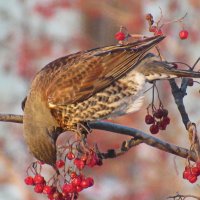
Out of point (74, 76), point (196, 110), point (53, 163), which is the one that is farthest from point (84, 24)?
point (53, 163)

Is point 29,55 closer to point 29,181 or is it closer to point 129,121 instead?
point 129,121

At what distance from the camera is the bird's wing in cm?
555

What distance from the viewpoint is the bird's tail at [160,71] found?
4.89m

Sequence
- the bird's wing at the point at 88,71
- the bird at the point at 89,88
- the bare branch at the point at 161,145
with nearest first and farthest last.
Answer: the bare branch at the point at 161,145 < the bird at the point at 89,88 < the bird's wing at the point at 88,71

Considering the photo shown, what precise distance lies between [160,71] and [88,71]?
687 mm

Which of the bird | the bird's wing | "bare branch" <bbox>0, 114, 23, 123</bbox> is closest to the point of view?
"bare branch" <bbox>0, 114, 23, 123</bbox>

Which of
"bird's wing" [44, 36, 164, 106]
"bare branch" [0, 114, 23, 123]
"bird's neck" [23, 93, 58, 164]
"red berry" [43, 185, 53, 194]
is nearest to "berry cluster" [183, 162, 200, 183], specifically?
→ "red berry" [43, 185, 53, 194]

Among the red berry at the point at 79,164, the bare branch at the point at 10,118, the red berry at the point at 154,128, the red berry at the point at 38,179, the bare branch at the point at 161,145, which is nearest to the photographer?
the bare branch at the point at 161,145

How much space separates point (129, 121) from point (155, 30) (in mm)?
5831

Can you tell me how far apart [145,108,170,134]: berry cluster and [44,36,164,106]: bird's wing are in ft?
2.25

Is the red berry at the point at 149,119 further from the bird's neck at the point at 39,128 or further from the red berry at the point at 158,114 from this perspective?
the bird's neck at the point at 39,128

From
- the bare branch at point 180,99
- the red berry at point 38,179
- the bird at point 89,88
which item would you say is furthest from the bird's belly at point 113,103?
the bare branch at point 180,99

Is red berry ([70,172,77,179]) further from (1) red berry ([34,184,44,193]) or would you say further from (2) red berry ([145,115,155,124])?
(2) red berry ([145,115,155,124])

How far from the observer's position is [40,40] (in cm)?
1113
